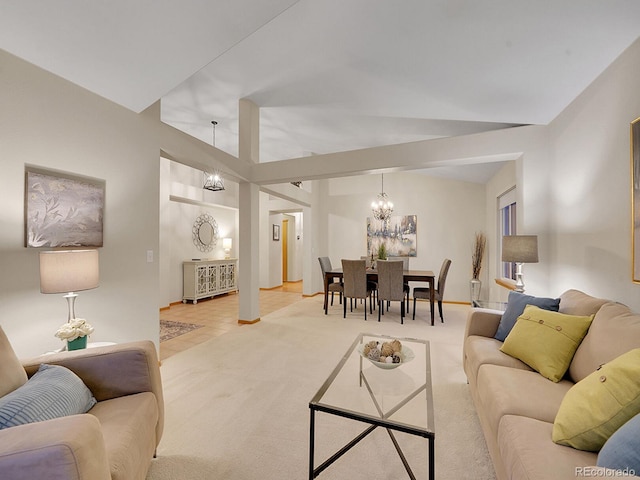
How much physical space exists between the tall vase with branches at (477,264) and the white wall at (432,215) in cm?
12

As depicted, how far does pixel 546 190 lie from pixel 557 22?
70.4 inches

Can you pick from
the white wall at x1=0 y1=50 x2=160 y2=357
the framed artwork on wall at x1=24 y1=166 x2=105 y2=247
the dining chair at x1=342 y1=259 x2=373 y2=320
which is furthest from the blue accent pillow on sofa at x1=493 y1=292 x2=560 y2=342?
the framed artwork on wall at x1=24 y1=166 x2=105 y2=247

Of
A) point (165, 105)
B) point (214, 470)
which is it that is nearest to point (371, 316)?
point (214, 470)

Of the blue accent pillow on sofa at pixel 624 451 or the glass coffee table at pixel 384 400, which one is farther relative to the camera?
the glass coffee table at pixel 384 400

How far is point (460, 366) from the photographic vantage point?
288cm

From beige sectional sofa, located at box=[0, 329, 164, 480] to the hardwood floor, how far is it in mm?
1868

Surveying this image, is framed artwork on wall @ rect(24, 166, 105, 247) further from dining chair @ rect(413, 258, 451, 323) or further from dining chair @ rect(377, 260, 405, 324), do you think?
dining chair @ rect(413, 258, 451, 323)

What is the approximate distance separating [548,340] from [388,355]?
98cm

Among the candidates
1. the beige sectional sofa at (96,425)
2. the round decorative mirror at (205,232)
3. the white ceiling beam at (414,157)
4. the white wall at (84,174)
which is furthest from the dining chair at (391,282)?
the round decorative mirror at (205,232)

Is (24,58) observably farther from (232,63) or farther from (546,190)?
(546,190)

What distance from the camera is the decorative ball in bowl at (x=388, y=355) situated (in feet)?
5.49

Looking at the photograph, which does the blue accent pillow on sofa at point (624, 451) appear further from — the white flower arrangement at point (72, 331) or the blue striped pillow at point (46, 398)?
the white flower arrangement at point (72, 331)

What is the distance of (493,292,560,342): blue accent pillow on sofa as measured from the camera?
2103mm

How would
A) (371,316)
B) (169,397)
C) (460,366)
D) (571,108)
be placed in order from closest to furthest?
(169,397) < (571,108) < (460,366) < (371,316)
